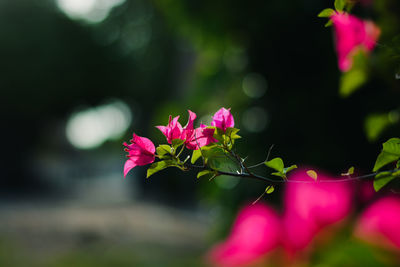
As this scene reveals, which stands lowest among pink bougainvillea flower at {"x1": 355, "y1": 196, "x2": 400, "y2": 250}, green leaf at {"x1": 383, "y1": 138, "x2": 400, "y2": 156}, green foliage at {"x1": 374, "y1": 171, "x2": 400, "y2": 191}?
pink bougainvillea flower at {"x1": 355, "y1": 196, "x2": 400, "y2": 250}

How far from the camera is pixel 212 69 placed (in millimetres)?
3203

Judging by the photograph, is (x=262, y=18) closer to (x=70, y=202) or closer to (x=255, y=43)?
(x=255, y=43)

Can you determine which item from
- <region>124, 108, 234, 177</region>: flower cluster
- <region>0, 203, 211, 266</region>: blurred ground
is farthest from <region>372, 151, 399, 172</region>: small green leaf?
<region>0, 203, 211, 266</region>: blurred ground

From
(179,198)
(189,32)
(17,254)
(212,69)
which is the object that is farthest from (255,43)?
(179,198)

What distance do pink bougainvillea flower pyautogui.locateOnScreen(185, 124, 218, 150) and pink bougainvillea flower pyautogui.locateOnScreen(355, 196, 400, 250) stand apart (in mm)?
398

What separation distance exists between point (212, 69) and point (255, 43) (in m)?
0.54

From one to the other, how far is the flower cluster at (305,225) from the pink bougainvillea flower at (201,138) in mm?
359

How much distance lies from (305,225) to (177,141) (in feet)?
1.72

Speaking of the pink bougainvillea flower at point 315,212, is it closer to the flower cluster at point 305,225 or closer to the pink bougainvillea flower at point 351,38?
the flower cluster at point 305,225

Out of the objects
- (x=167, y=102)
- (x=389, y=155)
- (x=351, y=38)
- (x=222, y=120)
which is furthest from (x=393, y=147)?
(x=167, y=102)

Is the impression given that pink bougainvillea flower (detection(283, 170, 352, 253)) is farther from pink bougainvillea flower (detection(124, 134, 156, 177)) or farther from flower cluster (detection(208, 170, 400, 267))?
pink bougainvillea flower (detection(124, 134, 156, 177))

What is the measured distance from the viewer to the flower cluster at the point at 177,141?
622mm

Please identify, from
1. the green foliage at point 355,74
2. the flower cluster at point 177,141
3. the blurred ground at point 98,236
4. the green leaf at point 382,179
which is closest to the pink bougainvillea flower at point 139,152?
the flower cluster at point 177,141

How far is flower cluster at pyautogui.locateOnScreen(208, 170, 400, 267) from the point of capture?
85 centimetres
